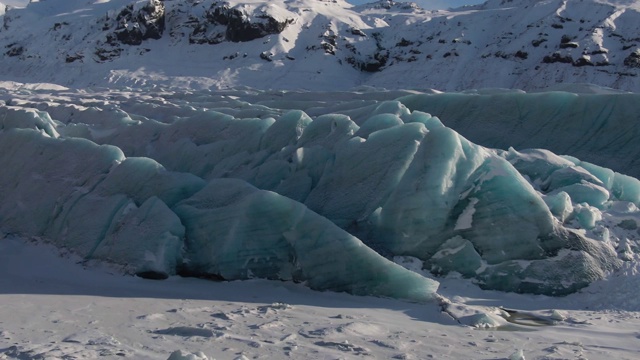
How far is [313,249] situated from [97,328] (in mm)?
2163

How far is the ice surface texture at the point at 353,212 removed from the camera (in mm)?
6129

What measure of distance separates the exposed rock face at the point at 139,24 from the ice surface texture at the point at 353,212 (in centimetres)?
4359

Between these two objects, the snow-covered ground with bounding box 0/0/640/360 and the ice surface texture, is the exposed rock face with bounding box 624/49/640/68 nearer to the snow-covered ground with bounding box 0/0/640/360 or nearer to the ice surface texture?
the snow-covered ground with bounding box 0/0/640/360

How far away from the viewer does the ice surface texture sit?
20.1 feet

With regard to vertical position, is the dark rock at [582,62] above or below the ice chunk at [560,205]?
below

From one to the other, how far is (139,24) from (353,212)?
1835 inches

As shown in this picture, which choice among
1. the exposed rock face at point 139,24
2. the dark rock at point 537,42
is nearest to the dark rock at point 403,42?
the dark rock at point 537,42

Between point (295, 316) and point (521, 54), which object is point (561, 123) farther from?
point (521, 54)

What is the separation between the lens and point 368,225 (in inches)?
262

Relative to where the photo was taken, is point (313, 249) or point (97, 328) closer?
point (97, 328)

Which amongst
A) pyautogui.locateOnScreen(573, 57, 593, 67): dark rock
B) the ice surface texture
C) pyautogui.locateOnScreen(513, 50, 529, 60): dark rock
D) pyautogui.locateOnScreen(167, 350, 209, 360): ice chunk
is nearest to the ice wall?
the ice surface texture

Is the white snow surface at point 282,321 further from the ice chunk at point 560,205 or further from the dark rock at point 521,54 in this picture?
the dark rock at point 521,54

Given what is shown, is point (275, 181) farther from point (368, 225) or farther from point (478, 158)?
point (478, 158)

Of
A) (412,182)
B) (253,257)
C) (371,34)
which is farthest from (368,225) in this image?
(371,34)
